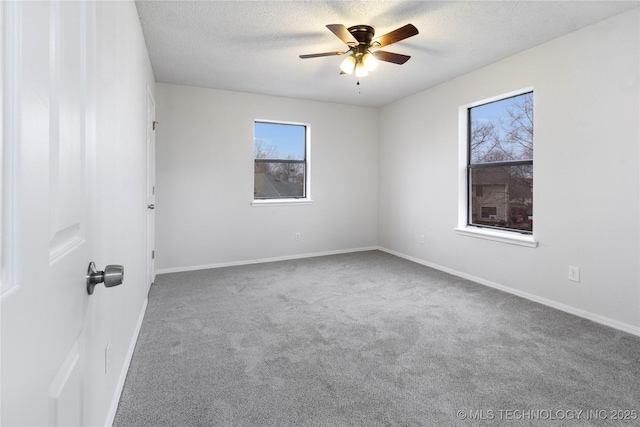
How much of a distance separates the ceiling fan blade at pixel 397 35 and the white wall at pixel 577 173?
163 cm

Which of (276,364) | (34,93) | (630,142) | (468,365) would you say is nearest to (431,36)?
(630,142)

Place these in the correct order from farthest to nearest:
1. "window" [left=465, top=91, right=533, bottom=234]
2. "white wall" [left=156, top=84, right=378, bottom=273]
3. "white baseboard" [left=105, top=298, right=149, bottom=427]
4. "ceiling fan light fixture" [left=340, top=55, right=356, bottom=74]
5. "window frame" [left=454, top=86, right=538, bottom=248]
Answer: "white wall" [left=156, top=84, right=378, bottom=273], "window frame" [left=454, top=86, right=538, bottom=248], "window" [left=465, top=91, right=533, bottom=234], "ceiling fan light fixture" [left=340, top=55, right=356, bottom=74], "white baseboard" [left=105, top=298, right=149, bottom=427]

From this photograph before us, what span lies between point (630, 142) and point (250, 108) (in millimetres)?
4184

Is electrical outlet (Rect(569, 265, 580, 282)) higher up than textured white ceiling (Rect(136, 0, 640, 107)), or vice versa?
textured white ceiling (Rect(136, 0, 640, 107))

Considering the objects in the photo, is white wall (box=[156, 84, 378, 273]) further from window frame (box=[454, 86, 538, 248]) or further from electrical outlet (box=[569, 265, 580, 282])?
electrical outlet (box=[569, 265, 580, 282])

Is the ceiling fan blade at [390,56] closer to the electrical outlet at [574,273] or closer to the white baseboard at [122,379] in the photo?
the electrical outlet at [574,273]

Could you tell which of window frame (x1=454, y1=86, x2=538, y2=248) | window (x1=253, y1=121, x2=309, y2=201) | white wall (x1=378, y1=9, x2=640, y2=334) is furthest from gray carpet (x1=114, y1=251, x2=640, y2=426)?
window (x1=253, y1=121, x2=309, y2=201)

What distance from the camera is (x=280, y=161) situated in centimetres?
517

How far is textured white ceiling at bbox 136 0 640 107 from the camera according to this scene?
2582mm

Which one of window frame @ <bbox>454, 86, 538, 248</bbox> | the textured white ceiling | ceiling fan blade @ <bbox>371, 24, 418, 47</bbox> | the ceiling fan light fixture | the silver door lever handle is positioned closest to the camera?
the silver door lever handle

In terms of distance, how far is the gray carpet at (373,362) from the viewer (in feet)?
5.58

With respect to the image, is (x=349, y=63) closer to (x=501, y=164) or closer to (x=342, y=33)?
(x=342, y=33)

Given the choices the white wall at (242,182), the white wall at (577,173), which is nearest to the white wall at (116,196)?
the white wall at (242,182)

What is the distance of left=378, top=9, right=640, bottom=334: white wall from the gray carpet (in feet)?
0.91
